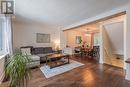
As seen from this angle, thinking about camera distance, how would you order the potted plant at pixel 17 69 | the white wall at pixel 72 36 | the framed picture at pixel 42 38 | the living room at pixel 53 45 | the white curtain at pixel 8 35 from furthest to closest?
1. the white wall at pixel 72 36
2. the framed picture at pixel 42 38
3. the white curtain at pixel 8 35
4. the living room at pixel 53 45
5. the potted plant at pixel 17 69

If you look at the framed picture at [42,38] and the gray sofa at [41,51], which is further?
the framed picture at [42,38]

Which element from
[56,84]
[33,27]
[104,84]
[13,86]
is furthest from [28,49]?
[104,84]

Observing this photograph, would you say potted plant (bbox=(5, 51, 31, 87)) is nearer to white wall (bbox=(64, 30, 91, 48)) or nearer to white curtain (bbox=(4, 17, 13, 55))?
white curtain (bbox=(4, 17, 13, 55))

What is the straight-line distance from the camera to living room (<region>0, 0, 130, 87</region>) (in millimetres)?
2779

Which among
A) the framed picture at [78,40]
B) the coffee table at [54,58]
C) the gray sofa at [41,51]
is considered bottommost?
the coffee table at [54,58]

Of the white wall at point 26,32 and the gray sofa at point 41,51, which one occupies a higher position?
the white wall at point 26,32

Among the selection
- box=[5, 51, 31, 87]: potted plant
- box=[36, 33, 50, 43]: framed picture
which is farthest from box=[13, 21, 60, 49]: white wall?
box=[5, 51, 31, 87]: potted plant

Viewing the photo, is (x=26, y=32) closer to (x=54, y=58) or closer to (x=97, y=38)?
(x=54, y=58)

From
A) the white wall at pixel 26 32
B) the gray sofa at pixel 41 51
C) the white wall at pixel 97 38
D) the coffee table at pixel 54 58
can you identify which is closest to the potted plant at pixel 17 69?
the coffee table at pixel 54 58

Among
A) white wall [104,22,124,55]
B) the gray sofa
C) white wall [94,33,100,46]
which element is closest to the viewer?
white wall [104,22,124,55]

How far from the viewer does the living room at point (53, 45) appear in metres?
2.78

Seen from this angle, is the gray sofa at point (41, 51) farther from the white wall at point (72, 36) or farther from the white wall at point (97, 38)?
the white wall at point (97, 38)

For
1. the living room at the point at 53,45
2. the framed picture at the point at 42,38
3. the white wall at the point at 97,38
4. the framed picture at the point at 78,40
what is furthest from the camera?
the white wall at the point at 97,38

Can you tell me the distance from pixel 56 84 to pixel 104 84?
142 centimetres
